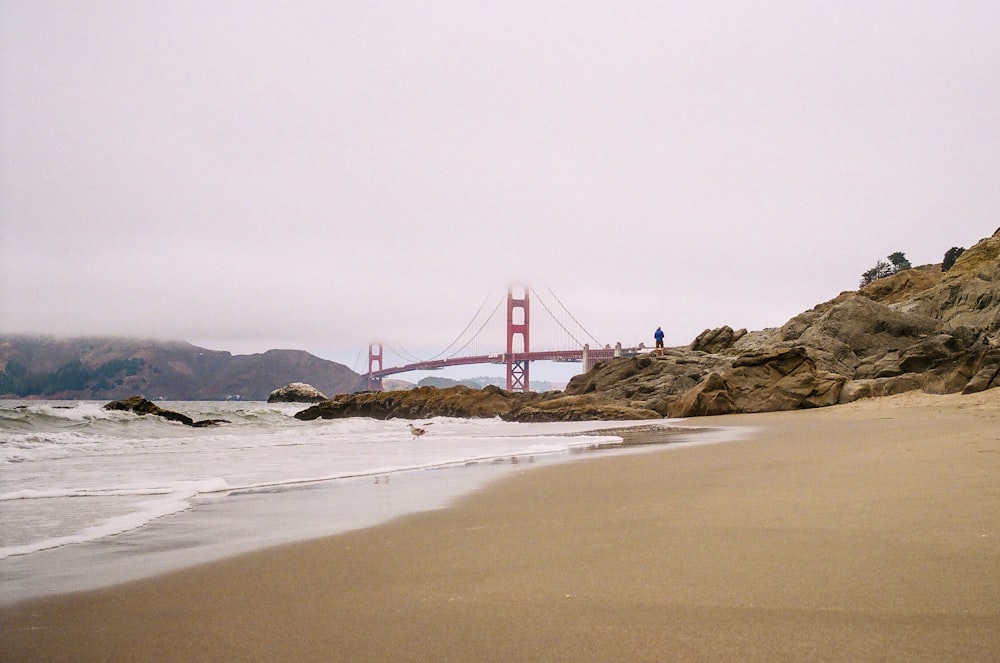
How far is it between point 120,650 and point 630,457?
5.57 metres

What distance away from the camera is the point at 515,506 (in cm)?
393

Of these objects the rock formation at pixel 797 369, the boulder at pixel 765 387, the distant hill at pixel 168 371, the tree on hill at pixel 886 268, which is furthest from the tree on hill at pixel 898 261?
the distant hill at pixel 168 371

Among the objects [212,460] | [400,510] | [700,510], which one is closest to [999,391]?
[700,510]

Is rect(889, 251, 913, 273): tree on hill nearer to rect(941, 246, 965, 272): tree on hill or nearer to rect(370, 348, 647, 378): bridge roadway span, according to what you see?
rect(941, 246, 965, 272): tree on hill

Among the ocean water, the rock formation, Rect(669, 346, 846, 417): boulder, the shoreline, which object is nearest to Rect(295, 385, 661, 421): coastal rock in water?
the rock formation

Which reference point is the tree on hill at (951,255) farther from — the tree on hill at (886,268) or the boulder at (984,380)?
the boulder at (984,380)

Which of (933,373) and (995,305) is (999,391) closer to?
(933,373)

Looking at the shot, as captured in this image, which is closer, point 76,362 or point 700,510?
point 700,510

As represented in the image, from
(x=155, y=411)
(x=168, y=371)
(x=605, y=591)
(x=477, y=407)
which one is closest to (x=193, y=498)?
(x=605, y=591)

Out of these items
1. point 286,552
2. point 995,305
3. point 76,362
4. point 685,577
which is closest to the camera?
point 685,577

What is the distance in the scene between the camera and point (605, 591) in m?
2.03

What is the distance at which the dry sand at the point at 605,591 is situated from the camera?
162cm

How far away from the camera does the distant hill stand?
88.4 metres

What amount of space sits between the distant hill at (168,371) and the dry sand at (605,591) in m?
81.7
